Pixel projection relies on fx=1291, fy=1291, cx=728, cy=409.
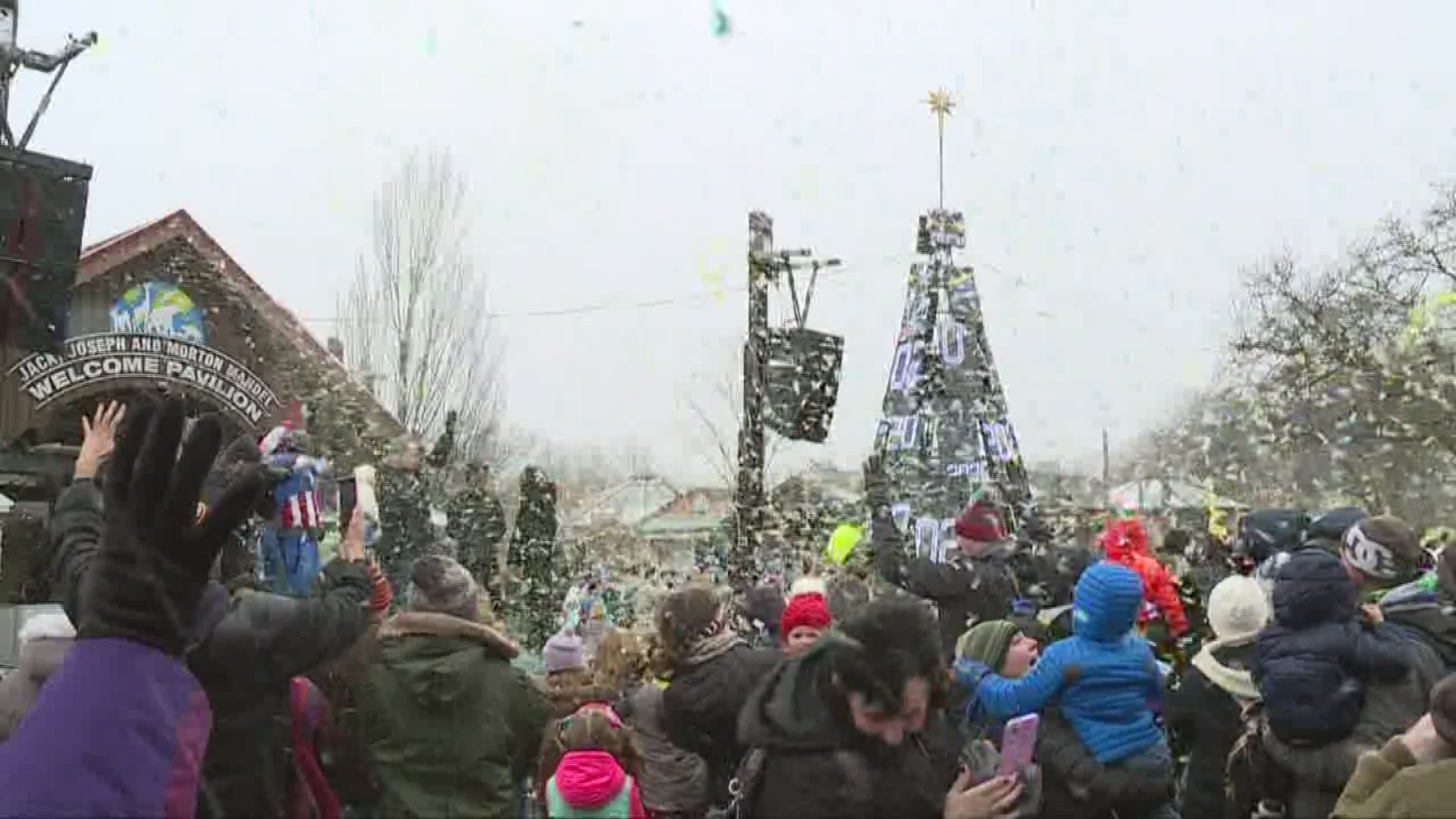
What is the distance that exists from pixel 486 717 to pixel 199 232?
16621 millimetres

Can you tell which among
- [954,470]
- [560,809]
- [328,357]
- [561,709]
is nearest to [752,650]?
[560,809]

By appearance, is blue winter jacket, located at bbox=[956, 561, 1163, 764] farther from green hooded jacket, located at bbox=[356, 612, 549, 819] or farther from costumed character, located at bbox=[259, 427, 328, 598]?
costumed character, located at bbox=[259, 427, 328, 598]

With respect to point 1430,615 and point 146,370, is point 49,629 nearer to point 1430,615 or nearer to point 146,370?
point 1430,615

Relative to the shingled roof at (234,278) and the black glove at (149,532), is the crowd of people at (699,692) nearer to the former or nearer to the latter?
the black glove at (149,532)

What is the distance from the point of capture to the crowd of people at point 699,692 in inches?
91.8

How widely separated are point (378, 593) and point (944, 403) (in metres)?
15.5

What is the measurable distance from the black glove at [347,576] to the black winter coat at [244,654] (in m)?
0.12

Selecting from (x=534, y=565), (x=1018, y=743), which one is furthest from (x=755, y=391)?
(x=1018, y=743)

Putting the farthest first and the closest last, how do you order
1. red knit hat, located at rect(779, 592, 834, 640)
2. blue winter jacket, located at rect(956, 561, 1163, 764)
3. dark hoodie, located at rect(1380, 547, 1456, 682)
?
1. red knit hat, located at rect(779, 592, 834, 640)
2. dark hoodie, located at rect(1380, 547, 1456, 682)
3. blue winter jacket, located at rect(956, 561, 1163, 764)

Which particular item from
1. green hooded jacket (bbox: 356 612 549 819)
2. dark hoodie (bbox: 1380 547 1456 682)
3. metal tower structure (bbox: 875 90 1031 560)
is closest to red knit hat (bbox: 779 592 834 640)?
green hooded jacket (bbox: 356 612 549 819)

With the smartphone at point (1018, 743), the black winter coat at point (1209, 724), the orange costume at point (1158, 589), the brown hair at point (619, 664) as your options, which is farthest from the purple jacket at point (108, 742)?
the orange costume at point (1158, 589)

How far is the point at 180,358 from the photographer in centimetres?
1778

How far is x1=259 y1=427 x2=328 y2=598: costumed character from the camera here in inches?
177

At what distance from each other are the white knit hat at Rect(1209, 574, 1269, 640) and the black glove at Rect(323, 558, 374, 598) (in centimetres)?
313
